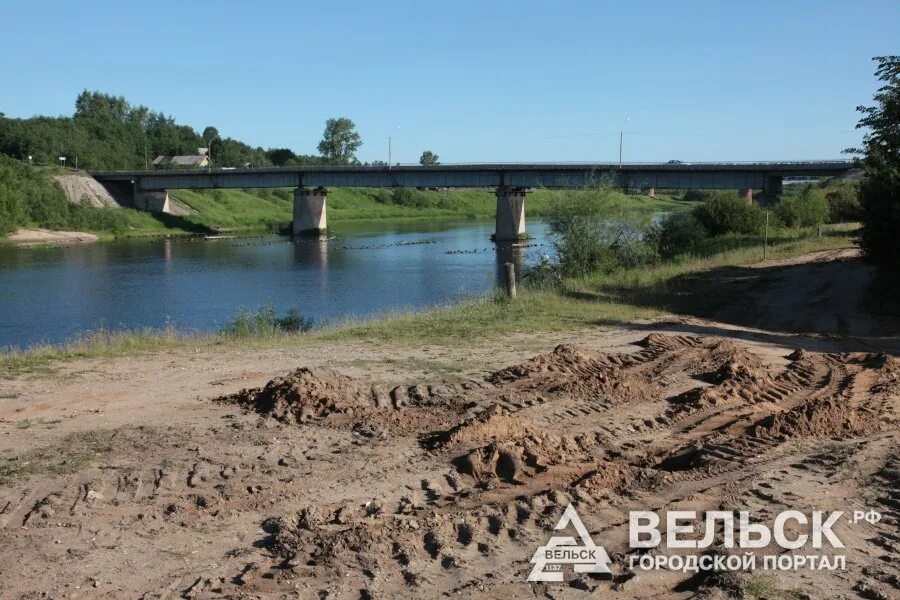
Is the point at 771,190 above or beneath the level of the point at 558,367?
above

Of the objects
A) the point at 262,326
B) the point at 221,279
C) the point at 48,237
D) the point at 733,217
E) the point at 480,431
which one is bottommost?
the point at 221,279

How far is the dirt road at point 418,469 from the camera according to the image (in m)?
7.09

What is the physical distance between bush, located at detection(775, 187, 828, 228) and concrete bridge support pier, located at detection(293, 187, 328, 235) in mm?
49279

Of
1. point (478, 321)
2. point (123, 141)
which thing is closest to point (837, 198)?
point (478, 321)

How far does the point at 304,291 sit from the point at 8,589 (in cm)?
3874

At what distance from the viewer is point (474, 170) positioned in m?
81.1

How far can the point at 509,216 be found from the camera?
78312 mm

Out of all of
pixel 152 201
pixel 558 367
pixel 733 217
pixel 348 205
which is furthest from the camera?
pixel 348 205

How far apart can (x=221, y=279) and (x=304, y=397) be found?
4107 cm

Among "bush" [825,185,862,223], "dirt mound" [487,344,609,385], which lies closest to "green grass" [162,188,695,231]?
"bush" [825,185,862,223]

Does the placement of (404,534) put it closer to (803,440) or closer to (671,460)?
(671,460)

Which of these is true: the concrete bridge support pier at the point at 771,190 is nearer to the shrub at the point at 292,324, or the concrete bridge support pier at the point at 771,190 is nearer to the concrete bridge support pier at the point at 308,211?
the concrete bridge support pier at the point at 308,211

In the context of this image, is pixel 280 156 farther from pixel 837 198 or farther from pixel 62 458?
pixel 62 458

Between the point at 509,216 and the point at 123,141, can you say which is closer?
the point at 509,216
